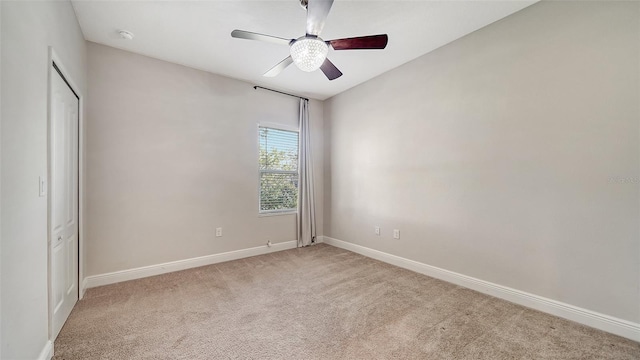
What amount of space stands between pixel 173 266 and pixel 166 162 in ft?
4.39

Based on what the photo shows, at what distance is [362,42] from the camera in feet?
6.40

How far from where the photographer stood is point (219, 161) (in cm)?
361

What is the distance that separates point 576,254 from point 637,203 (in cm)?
55

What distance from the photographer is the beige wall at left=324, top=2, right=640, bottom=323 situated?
6.24ft

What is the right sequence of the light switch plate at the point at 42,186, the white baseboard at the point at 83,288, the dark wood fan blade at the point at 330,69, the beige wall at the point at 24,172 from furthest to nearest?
the white baseboard at the point at 83,288 < the dark wood fan blade at the point at 330,69 < the light switch plate at the point at 42,186 < the beige wall at the point at 24,172

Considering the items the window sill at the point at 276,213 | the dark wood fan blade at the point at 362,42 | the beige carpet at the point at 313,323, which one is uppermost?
the dark wood fan blade at the point at 362,42

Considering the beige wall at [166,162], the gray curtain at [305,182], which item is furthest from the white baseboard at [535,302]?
the beige wall at [166,162]

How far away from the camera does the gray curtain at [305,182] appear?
440cm

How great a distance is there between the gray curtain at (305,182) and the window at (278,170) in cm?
10

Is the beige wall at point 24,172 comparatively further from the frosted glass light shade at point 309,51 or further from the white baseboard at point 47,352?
the frosted glass light shade at point 309,51

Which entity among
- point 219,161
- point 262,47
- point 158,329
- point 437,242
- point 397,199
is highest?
point 262,47

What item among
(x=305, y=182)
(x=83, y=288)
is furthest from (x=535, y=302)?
(x=83, y=288)

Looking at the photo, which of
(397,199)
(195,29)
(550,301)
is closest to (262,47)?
(195,29)

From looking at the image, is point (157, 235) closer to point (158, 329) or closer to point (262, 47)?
point (158, 329)
